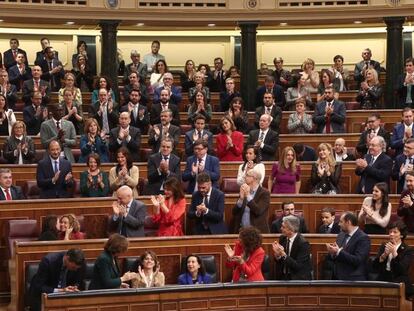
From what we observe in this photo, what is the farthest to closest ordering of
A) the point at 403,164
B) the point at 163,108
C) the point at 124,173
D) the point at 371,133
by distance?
the point at 163,108, the point at 371,133, the point at 403,164, the point at 124,173

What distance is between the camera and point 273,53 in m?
18.3

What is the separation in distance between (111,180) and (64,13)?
4.98 m

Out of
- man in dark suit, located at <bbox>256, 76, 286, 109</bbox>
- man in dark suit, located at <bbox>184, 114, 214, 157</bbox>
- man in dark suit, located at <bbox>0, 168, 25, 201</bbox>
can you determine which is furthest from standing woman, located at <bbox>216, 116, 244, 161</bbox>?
man in dark suit, located at <bbox>0, 168, 25, 201</bbox>

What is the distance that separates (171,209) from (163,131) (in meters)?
2.06

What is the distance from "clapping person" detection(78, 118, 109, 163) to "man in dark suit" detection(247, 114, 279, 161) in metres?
1.50

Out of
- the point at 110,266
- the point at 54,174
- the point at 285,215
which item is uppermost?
the point at 54,174

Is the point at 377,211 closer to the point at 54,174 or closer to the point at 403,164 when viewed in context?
the point at 403,164

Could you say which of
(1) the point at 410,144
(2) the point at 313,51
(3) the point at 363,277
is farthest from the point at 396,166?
(2) the point at 313,51

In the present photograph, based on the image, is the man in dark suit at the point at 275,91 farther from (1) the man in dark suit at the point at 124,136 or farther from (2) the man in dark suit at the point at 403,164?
(2) the man in dark suit at the point at 403,164

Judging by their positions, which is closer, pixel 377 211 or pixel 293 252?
pixel 293 252

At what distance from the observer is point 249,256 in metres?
9.66

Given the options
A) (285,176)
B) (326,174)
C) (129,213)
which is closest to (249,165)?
(285,176)

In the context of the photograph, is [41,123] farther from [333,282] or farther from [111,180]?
[333,282]

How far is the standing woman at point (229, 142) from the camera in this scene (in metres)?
12.2
